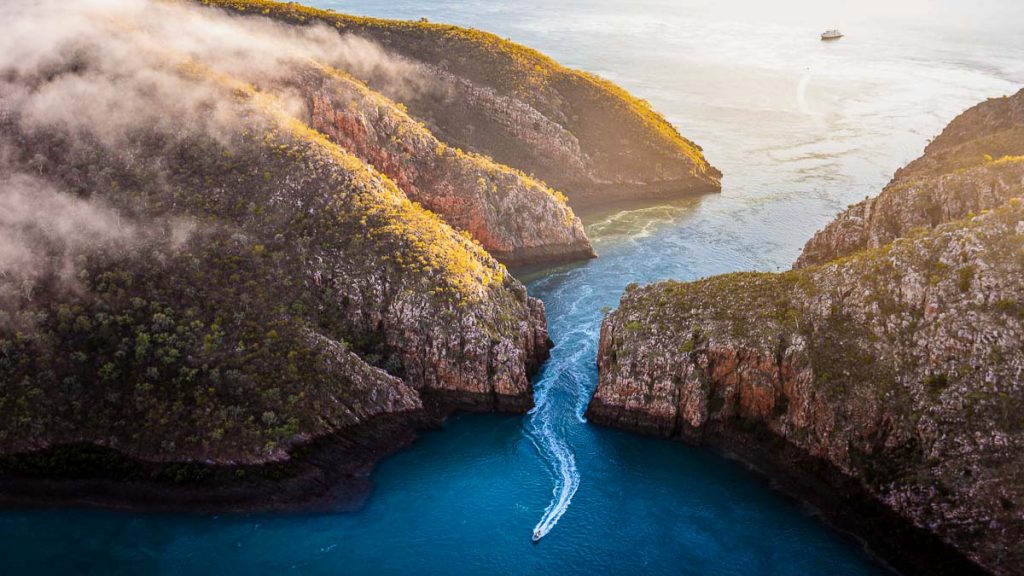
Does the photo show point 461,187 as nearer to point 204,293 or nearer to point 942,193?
point 204,293

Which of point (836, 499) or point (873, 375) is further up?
point (873, 375)

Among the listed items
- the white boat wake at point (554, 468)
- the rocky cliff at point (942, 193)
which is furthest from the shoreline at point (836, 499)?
the rocky cliff at point (942, 193)

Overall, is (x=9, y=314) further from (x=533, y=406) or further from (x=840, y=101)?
(x=840, y=101)

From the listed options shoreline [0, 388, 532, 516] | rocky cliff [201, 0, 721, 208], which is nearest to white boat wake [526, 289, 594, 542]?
shoreline [0, 388, 532, 516]

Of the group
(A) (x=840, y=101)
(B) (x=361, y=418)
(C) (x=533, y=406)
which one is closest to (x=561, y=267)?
(C) (x=533, y=406)

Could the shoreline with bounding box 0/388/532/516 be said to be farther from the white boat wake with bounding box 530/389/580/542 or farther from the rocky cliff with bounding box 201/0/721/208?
the rocky cliff with bounding box 201/0/721/208

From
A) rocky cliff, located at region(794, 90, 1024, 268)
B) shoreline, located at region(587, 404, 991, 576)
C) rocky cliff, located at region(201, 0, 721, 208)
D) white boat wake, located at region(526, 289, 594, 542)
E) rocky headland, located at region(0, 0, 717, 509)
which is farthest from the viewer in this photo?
rocky cliff, located at region(201, 0, 721, 208)

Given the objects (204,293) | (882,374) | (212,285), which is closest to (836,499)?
(882,374)
